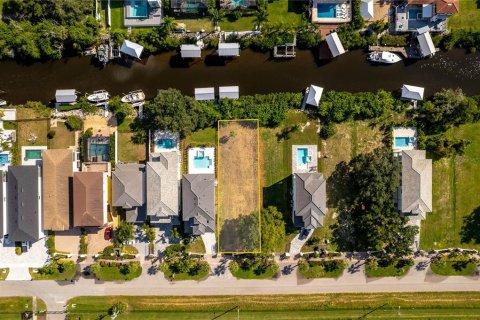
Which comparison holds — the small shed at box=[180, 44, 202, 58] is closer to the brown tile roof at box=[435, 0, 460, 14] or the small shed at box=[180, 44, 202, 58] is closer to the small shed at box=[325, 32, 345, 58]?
the small shed at box=[325, 32, 345, 58]

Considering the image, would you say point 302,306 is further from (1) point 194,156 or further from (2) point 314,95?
(2) point 314,95

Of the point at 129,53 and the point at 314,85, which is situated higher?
the point at 129,53

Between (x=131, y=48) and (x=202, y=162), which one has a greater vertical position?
(x=131, y=48)

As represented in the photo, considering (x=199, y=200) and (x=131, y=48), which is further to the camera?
(x=131, y=48)

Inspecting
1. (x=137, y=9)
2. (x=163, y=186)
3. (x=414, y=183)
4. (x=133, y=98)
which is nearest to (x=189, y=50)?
(x=137, y=9)

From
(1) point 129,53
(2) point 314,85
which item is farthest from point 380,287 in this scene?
(1) point 129,53

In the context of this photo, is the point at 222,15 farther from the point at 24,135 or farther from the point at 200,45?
the point at 24,135

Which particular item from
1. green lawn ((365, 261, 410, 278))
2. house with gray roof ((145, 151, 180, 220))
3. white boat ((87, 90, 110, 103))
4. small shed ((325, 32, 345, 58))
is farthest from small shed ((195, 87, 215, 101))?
green lawn ((365, 261, 410, 278))

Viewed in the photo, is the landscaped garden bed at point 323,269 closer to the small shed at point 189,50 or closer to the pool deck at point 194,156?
the pool deck at point 194,156
